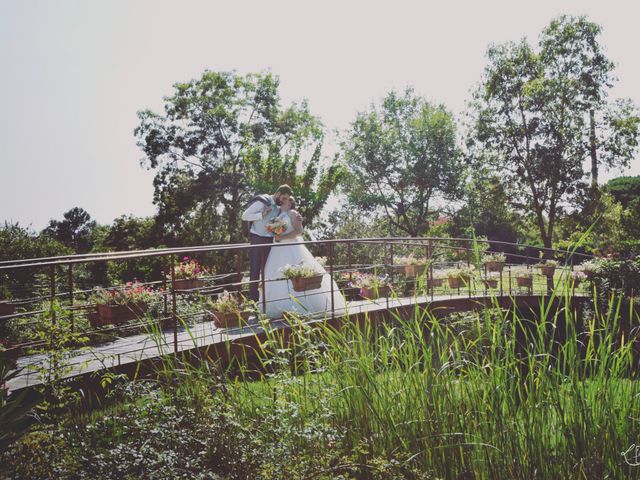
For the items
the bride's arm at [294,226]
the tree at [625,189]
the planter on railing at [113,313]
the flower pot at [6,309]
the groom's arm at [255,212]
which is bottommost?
the planter on railing at [113,313]

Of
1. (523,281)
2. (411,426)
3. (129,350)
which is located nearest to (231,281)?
(523,281)

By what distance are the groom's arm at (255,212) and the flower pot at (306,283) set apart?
1.59 metres

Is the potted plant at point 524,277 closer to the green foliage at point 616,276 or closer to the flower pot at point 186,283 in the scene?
the green foliage at point 616,276

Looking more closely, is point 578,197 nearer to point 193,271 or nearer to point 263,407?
point 193,271

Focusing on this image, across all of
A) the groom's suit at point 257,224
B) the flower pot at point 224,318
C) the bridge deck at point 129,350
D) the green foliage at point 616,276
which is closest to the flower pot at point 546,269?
the green foliage at point 616,276

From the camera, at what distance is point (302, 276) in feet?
25.4

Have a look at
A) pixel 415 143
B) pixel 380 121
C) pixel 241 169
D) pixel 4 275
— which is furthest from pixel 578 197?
pixel 4 275

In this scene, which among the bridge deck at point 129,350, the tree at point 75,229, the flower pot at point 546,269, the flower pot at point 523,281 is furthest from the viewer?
the tree at point 75,229

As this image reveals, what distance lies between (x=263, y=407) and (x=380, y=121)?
95.5 feet

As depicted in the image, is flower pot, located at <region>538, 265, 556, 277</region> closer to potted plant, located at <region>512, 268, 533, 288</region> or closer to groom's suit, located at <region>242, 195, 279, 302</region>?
potted plant, located at <region>512, 268, 533, 288</region>

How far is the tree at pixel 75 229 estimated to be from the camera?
2767 cm

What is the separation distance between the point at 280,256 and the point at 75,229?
76.4ft

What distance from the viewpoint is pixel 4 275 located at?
1039cm

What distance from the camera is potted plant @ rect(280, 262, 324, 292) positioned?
305 inches
